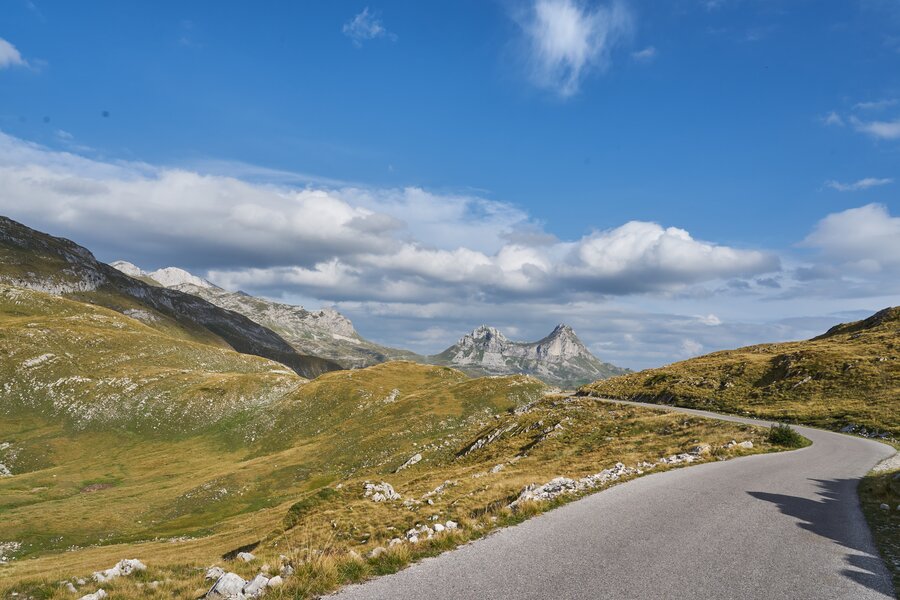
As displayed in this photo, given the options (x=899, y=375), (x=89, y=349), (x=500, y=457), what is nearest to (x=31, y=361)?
(x=89, y=349)

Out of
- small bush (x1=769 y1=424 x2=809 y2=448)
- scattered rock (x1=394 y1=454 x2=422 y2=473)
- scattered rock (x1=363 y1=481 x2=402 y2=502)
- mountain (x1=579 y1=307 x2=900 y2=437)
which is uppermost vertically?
mountain (x1=579 y1=307 x2=900 y2=437)

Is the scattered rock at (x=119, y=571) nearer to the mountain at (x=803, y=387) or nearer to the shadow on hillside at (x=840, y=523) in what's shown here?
the shadow on hillside at (x=840, y=523)

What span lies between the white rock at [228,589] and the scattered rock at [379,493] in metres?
18.8

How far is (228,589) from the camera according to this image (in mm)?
11805

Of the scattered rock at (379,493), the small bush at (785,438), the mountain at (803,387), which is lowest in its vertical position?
the scattered rock at (379,493)

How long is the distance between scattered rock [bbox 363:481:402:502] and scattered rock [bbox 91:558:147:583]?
51.5 feet

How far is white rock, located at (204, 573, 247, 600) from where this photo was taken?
11.6m

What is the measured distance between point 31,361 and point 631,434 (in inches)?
6490

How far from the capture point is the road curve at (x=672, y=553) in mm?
11109

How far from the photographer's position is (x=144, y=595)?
510 inches

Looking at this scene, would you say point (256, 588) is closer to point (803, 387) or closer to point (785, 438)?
point (785, 438)

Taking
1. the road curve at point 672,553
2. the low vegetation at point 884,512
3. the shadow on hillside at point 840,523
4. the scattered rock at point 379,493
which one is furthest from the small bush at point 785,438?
the scattered rock at point 379,493

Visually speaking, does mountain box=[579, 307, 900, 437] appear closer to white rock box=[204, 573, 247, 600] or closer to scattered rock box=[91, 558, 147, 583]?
white rock box=[204, 573, 247, 600]

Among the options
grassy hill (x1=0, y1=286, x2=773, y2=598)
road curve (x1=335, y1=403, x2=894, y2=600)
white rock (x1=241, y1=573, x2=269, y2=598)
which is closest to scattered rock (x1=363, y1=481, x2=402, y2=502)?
grassy hill (x1=0, y1=286, x2=773, y2=598)
